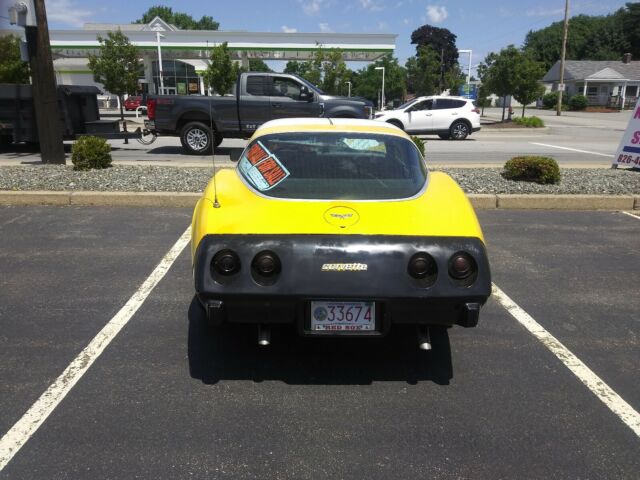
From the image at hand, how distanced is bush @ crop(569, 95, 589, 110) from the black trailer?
54248mm

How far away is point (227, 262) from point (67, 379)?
4.26 feet

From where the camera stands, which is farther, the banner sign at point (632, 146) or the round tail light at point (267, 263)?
the banner sign at point (632, 146)

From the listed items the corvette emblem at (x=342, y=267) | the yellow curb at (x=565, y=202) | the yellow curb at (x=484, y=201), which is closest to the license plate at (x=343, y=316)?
the corvette emblem at (x=342, y=267)

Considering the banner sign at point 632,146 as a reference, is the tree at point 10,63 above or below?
above

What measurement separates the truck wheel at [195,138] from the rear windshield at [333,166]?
10092 mm

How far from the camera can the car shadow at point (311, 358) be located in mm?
3441

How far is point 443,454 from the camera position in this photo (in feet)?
8.87

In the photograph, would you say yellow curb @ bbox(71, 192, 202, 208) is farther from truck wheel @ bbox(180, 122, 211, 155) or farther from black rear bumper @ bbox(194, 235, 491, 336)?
truck wheel @ bbox(180, 122, 211, 155)

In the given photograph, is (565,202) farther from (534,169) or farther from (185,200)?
(185,200)

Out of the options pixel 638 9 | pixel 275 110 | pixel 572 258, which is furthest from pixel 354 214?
pixel 638 9

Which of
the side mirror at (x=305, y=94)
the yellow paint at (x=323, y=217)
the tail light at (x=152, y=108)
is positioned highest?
the side mirror at (x=305, y=94)

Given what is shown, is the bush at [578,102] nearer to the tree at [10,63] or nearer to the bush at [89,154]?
the tree at [10,63]

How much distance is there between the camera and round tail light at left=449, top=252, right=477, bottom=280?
10.1 feet

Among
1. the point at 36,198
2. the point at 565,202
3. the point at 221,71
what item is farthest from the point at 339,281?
the point at 221,71
